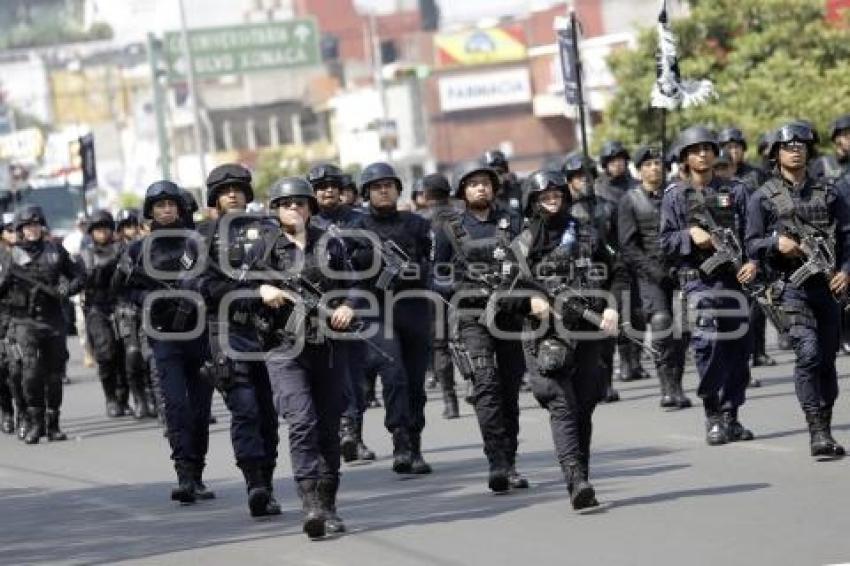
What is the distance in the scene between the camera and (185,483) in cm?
1471

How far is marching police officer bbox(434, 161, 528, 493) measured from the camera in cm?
1357

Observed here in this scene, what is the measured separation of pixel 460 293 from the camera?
13.7 metres

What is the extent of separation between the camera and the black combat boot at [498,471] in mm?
13648

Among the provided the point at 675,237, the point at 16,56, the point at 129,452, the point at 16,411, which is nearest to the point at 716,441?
the point at 675,237

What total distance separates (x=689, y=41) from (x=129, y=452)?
27.9 meters

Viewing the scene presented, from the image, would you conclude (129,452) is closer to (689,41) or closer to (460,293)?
(460,293)

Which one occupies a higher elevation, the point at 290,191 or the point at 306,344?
the point at 290,191

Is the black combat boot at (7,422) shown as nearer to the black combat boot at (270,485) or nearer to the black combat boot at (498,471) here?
the black combat boot at (270,485)

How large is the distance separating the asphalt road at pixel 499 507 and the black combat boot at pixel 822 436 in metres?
0.12

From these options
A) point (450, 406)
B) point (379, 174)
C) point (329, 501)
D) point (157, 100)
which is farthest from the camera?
point (157, 100)

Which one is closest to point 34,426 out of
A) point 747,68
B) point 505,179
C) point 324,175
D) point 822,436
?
point 505,179

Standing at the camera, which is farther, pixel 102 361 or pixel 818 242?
pixel 102 361

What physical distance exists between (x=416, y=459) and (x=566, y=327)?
2.98 metres

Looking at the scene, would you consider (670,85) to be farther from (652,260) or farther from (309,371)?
(309,371)
